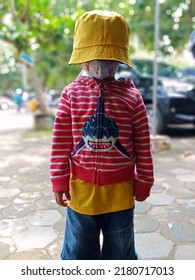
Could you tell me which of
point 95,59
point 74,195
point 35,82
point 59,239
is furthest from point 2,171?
point 35,82

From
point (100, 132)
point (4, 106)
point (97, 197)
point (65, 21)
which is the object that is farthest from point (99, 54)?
point (4, 106)

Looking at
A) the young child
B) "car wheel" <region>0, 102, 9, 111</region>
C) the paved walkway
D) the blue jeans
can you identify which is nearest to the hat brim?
the young child

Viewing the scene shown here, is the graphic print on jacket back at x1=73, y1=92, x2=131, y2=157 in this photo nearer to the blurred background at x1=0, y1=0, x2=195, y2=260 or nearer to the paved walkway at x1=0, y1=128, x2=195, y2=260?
the blurred background at x1=0, y1=0, x2=195, y2=260

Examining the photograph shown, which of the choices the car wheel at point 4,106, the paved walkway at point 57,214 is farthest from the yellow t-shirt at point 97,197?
the car wheel at point 4,106

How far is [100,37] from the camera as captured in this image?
1.32 meters

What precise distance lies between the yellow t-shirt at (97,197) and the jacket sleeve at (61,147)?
0.06m

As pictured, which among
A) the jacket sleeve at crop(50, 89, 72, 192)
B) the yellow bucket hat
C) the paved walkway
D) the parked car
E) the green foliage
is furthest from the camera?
the green foliage

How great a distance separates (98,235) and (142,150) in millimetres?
479

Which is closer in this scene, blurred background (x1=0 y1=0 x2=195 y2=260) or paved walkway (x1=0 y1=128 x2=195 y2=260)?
paved walkway (x1=0 y1=128 x2=195 y2=260)

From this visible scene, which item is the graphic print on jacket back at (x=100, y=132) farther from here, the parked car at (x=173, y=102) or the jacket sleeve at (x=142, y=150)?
the parked car at (x=173, y=102)

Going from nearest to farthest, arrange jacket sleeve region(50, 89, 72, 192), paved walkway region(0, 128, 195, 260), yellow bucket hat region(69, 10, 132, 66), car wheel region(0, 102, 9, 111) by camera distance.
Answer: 1. yellow bucket hat region(69, 10, 132, 66)
2. jacket sleeve region(50, 89, 72, 192)
3. paved walkway region(0, 128, 195, 260)
4. car wheel region(0, 102, 9, 111)

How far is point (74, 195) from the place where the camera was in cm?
152

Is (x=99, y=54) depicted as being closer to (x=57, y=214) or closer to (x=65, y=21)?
(x=57, y=214)

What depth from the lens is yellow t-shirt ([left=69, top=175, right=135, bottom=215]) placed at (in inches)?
58.0
